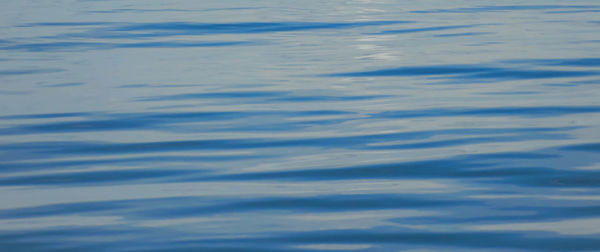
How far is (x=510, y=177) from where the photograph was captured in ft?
9.36

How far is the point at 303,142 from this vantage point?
3.46m

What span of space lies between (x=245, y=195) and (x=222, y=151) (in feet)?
2.03

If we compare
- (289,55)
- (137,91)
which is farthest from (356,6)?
(137,91)

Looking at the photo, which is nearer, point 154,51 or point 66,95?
point 66,95

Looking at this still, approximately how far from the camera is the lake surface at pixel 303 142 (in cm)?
238

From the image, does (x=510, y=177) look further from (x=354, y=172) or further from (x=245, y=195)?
(x=245, y=195)

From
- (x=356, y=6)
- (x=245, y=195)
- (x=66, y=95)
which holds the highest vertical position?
(x=356, y=6)

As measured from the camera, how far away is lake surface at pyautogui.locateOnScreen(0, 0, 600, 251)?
93.7 inches

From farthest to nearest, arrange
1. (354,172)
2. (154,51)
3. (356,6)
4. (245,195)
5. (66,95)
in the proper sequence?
(356,6)
(154,51)
(66,95)
(354,172)
(245,195)

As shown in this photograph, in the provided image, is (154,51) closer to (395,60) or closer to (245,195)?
(395,60)

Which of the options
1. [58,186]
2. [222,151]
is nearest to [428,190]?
[222,151]

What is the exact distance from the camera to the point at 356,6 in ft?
32.3

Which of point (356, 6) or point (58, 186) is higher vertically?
point (356, 6)

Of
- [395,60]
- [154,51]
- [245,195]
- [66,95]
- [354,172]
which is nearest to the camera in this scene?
[245,195]
